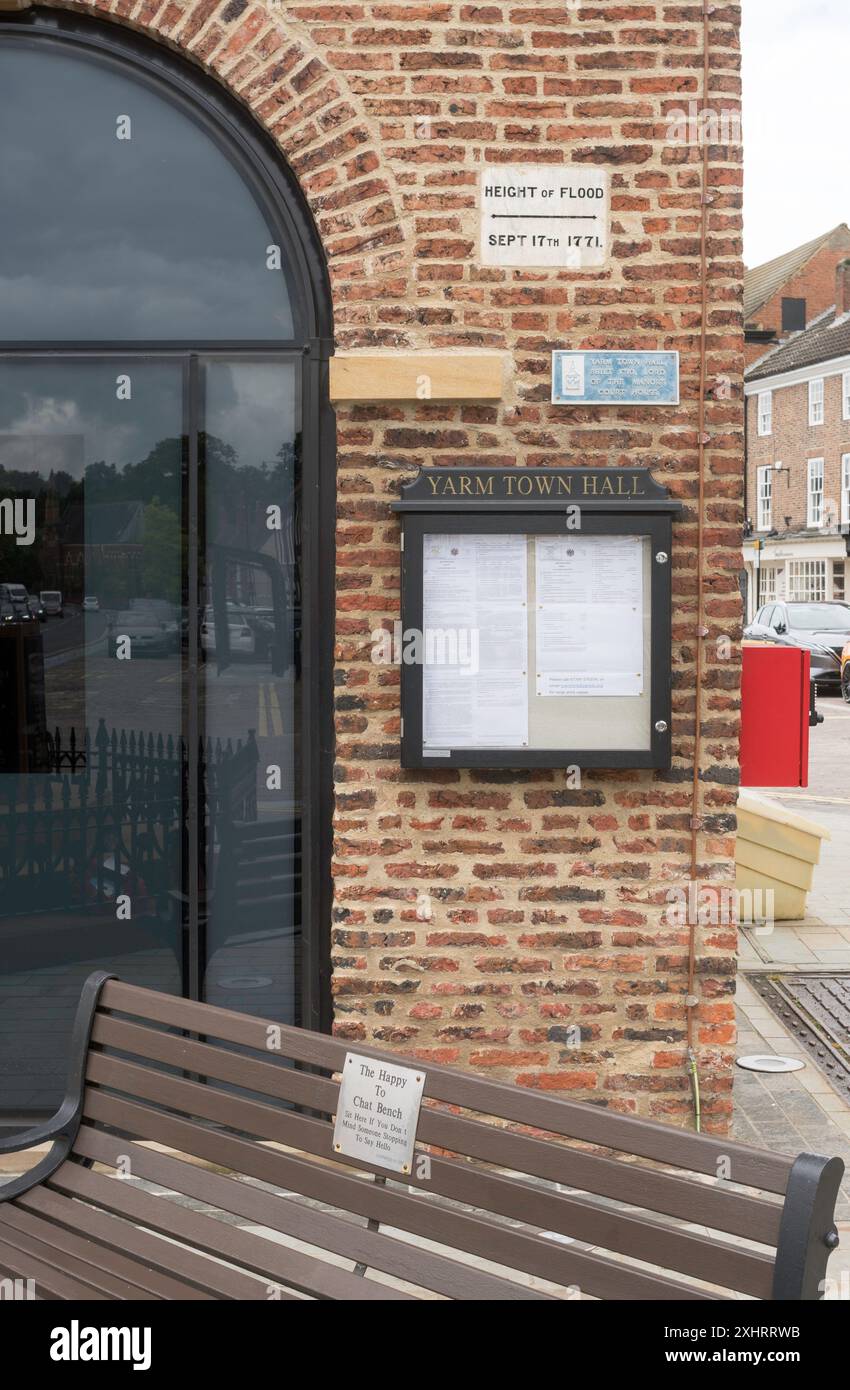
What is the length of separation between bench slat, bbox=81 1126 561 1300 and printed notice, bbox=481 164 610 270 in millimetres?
3171

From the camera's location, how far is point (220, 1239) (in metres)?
3.12

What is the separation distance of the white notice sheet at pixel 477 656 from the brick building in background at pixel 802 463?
140 ft

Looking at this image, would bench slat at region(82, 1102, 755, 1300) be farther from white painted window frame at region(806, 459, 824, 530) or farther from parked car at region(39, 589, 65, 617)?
white painted window frame at region(806, 459, 824, 530)

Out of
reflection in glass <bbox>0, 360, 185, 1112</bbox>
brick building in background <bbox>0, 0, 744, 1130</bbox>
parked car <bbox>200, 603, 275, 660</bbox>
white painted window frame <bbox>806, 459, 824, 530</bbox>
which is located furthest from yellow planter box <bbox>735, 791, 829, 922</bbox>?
white painted window frame <bbox>806, 459, 824, 530</bbox>

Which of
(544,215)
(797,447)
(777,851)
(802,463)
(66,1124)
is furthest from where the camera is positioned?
(797,447)

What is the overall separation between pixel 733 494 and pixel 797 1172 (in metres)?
2.89

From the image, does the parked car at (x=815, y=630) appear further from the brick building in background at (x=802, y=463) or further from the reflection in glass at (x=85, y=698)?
the reflection in glass at (x=85, y=698)

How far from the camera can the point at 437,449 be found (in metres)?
4.82

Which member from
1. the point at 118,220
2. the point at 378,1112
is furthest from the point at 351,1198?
the point at 118,220

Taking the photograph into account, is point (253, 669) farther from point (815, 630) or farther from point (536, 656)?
point (815, 630)

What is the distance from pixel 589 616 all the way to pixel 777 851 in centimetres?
436
